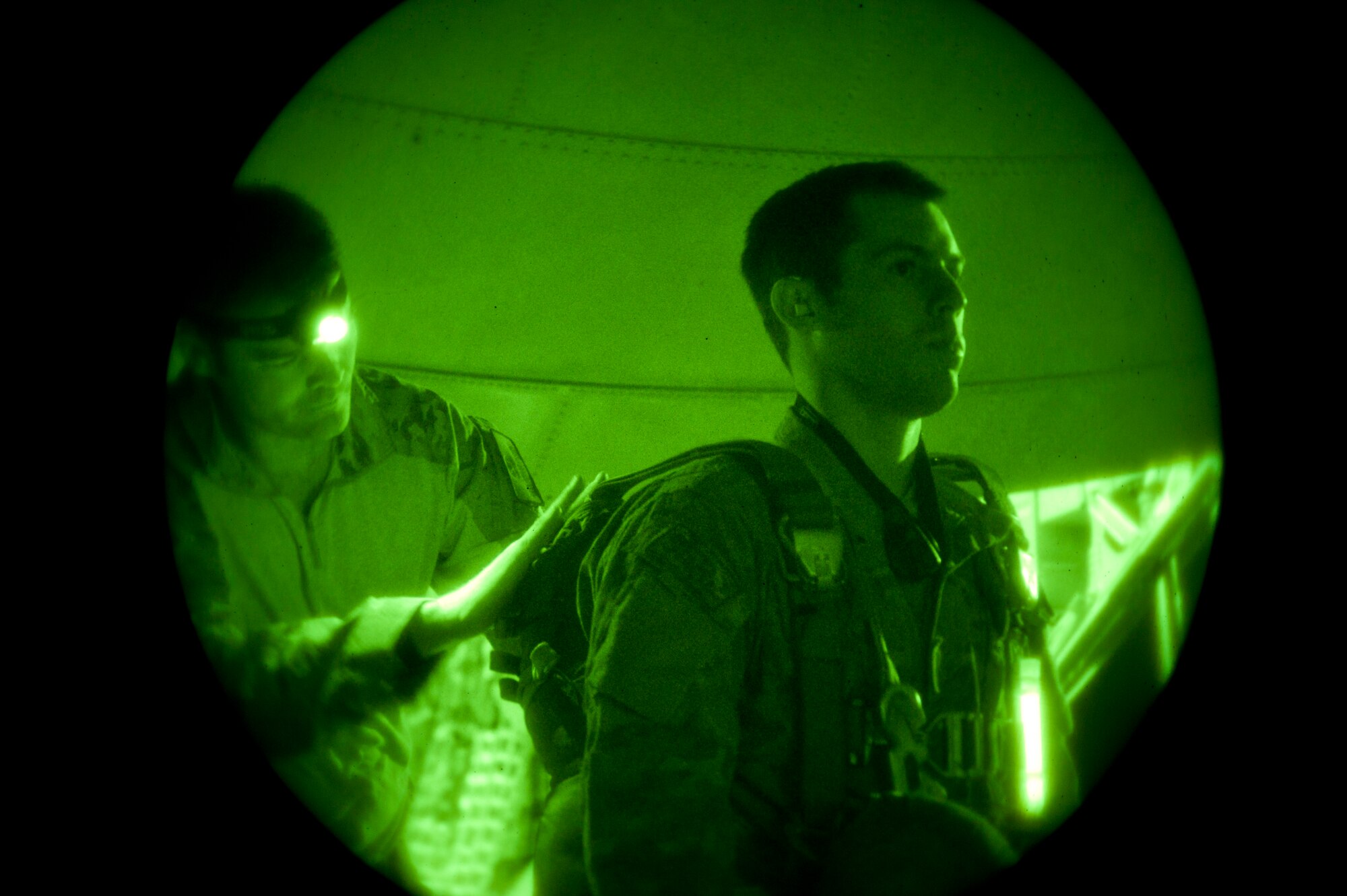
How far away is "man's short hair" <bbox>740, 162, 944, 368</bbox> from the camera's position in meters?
2.36

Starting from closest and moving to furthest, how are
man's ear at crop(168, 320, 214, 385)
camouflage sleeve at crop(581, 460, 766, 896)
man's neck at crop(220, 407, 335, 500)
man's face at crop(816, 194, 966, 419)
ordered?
camouflage sleeve at crop(581, 460, 766, 896), man's face at crop(816, 194, 966, 419), man's neck at crop(220, 407, 335, 500), man's ear at crop(168, 320, 214, 385)

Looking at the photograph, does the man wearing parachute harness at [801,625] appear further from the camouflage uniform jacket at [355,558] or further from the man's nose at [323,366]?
the man's nose at [323,366]

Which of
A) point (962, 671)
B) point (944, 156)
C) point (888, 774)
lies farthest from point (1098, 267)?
point (888, 774)

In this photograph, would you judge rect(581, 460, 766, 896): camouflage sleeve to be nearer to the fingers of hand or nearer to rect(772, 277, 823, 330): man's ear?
the fingers of hand

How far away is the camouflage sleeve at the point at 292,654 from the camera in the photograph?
2.53m

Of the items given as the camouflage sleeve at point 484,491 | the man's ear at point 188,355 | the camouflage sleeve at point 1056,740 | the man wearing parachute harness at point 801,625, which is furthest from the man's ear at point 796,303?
the man's ear at point 188,355

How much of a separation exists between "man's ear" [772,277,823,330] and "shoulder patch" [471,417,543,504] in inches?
19.2

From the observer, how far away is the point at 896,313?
2410 mm

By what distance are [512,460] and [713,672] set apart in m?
0.49

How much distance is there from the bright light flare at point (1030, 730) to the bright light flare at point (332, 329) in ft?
4.30

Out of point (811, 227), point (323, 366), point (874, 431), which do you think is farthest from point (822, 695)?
point (323, 366)

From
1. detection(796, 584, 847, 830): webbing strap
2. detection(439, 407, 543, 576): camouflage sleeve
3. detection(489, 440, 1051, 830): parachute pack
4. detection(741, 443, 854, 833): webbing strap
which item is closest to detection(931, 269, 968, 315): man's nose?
detection(489, 440, 1051, 830): parachute pack

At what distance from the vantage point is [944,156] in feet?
8.13

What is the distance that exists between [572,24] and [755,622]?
3.66 feet
